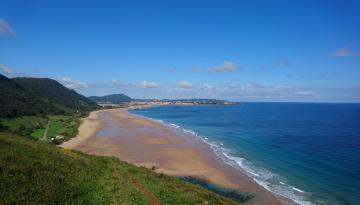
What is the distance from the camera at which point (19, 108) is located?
90.8 metres

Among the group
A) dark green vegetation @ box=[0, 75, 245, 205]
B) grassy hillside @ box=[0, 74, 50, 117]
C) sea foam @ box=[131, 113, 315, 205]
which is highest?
grassy hillside @ box=[0, 74, 50, 117]

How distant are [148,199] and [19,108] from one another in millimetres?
82828

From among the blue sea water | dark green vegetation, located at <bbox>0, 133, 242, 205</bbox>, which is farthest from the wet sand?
dark green vegetation, located at <bbox>0, 133, 242, 205</bbox>

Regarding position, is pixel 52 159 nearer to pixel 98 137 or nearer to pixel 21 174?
pixel 21 174

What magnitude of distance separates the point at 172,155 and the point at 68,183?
32943 millimetres

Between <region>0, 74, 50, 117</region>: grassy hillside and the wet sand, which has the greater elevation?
<region>0, 74, 50, 117</region>: grassy hillside

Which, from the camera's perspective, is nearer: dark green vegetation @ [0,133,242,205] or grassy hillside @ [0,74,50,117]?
dark green vegetation @ [0,133,242,205]

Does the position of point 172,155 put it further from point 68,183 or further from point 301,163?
point 68,183

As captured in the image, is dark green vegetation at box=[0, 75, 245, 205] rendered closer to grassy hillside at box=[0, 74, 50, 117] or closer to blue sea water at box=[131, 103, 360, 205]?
blue sea water at box=[131, 103, 360, 205]

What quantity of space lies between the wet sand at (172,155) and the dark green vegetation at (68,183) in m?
11.5

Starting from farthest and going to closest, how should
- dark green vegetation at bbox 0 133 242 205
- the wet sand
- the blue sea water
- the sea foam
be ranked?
1. the wet sand
2. the blue sea water
3. the sea foam
4. dark green vegetation at bbox 0 133 242 205

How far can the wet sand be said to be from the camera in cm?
3708

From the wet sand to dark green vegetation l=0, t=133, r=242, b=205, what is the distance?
1154 cm

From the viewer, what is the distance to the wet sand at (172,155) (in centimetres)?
3708
